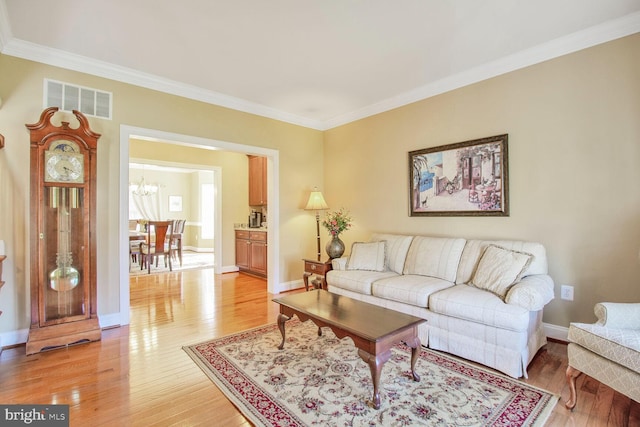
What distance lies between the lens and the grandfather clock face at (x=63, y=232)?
2.81 meters

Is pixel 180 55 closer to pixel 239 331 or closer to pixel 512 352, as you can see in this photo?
pixel 239 331

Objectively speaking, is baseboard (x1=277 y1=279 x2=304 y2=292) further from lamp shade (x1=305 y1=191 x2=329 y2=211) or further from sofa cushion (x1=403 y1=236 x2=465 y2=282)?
sofa cushion (x1=403 y1=236 x2=465 y2=282)

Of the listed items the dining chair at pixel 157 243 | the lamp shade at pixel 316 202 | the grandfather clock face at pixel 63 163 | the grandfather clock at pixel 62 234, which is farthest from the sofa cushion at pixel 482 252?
the dining chair at pixel 157 243

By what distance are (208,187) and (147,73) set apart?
6565mm

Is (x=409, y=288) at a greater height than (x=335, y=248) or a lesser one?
lesser

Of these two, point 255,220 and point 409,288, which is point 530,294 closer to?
point 409,288

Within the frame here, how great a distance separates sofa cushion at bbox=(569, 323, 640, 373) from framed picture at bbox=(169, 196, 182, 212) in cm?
1022

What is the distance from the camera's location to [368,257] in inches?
145

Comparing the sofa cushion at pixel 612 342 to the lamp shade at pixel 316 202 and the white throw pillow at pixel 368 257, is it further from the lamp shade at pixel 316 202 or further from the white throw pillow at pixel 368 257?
the lamp shade at pixel 316 202

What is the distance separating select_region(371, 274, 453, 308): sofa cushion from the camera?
9.18ft

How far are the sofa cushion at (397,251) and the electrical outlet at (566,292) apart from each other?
1466mm

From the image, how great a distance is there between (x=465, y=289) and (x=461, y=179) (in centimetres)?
132

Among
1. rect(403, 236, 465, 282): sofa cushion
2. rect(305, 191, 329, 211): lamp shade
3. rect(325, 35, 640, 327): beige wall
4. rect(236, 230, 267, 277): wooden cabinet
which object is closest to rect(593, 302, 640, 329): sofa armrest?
rect(325, 35, 640, 327): beige wall

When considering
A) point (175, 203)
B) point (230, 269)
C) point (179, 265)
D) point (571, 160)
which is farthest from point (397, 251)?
point (175, 203)
